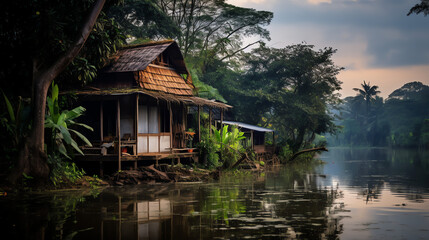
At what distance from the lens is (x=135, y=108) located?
59.7ft

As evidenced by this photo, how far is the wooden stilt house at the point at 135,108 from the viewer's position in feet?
57.5

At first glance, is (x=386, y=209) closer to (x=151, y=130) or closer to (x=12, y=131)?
(x=12, y=131)

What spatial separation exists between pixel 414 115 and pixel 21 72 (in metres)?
71.7

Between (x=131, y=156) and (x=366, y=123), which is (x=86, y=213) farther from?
(x=366, y=123)

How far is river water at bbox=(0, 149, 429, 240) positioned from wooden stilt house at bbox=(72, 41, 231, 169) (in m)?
3.00

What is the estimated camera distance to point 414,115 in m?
73.8

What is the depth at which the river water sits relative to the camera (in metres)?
7.62

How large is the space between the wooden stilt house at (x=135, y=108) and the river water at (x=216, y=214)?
3.00 m

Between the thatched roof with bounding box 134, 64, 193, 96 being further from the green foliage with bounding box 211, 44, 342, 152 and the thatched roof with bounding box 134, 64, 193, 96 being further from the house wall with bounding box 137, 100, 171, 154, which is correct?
the green foliage with bounding box 211, 44, 342, 152

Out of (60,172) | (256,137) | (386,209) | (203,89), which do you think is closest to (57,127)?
(60,172)

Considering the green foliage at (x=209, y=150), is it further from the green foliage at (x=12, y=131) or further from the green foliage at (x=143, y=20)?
the green foliage at (x=143, y=20)

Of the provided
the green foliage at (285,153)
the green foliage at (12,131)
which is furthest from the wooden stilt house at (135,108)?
the green foliage at (285,153)

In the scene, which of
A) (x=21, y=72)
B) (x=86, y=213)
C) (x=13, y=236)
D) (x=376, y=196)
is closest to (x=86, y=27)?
(x=21, y=72)

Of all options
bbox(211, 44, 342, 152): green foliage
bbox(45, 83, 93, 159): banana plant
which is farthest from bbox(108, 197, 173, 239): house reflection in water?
bbox(211, 44, 342, 152): green foliage
